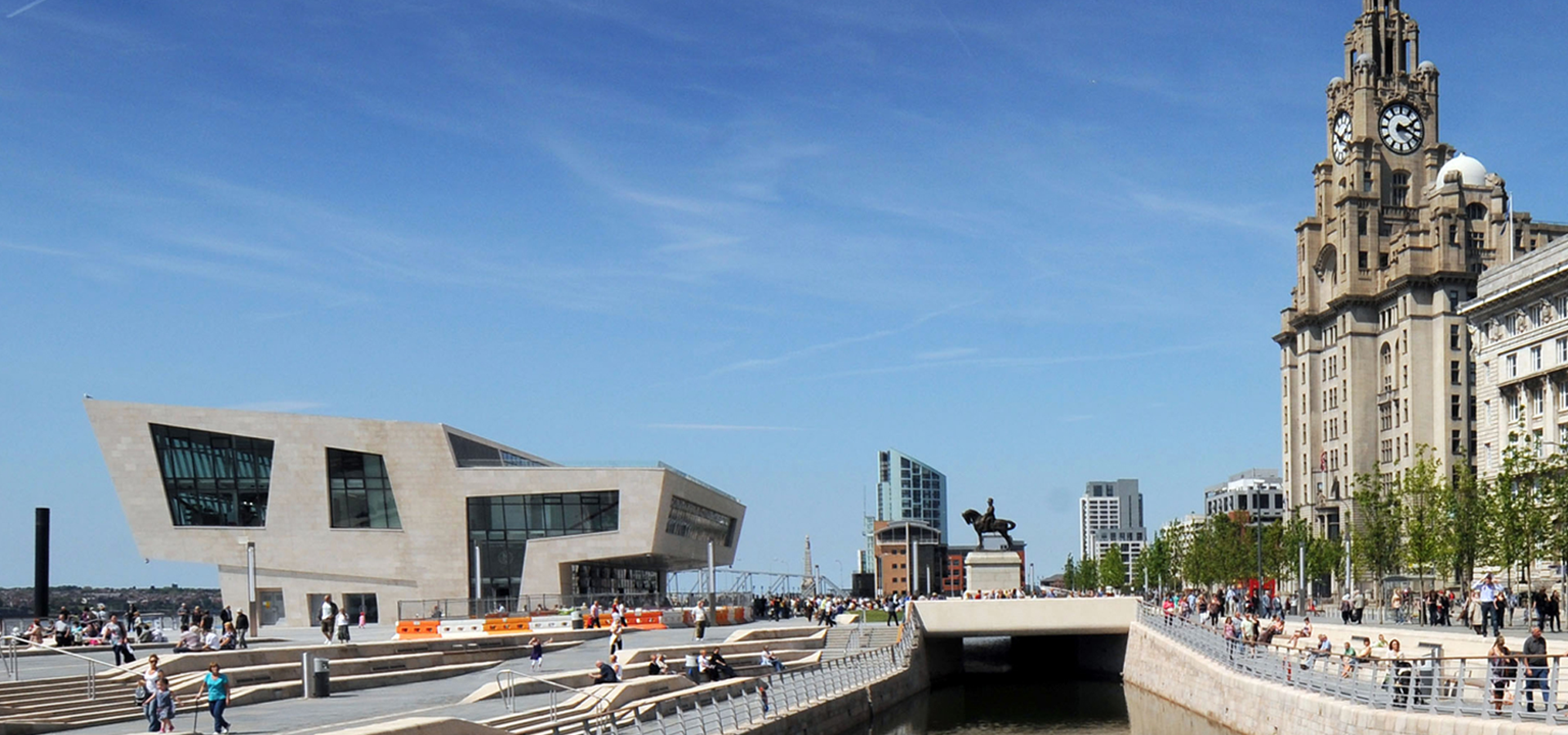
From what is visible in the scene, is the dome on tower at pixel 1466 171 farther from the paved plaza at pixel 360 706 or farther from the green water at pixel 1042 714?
the paved plaza at pixel 360 706

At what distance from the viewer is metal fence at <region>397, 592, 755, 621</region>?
211 ft

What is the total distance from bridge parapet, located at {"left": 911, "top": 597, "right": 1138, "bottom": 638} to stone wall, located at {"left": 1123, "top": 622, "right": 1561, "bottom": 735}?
1.09 meters

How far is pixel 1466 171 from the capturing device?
397 ft

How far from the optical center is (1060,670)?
72125 mm

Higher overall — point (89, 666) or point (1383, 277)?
point (1383, 277)

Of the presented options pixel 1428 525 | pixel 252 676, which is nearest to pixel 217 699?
pixel 252 676

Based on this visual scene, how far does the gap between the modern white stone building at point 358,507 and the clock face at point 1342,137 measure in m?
70.7

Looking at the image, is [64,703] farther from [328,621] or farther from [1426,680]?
[1426,680]

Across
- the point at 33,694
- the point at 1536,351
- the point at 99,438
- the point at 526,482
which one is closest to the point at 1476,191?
the point at 1536,351

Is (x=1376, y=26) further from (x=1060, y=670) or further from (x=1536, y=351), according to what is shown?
(x=1060, y=670)

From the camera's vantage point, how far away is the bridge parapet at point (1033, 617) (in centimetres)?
5872

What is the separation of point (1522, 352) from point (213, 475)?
6631cm

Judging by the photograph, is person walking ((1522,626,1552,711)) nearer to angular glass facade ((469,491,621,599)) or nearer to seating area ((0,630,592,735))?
seating area ((0,630,592,735))

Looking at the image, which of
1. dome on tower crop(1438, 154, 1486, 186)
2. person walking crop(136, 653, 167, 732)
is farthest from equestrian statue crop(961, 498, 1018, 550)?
dome on tower crop(1438, 154, 1486, 186)
